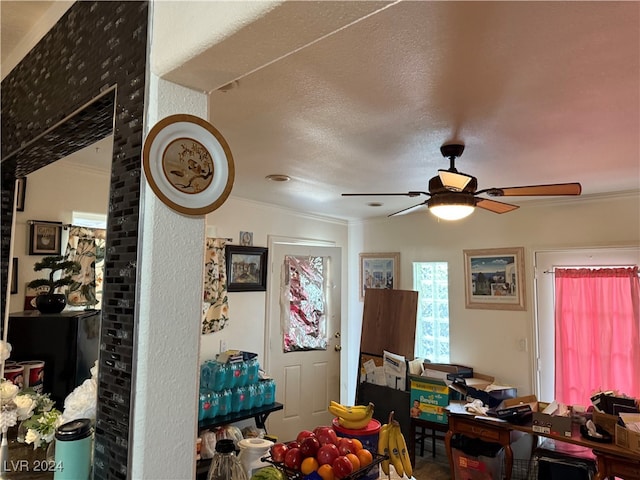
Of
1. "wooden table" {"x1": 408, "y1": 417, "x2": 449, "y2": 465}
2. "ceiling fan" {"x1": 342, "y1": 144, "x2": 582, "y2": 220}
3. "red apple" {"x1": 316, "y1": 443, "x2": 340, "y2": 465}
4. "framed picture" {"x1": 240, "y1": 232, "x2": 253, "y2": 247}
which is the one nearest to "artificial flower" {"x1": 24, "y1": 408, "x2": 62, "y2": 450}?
"red apple" {"x1": 316, "y1": 443, "x2": 340, "y2": 465}

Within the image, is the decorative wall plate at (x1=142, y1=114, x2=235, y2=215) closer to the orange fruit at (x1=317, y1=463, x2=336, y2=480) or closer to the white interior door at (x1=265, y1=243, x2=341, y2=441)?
the orange fruit at (x1=317, y1=463, x2=336, y2=480)

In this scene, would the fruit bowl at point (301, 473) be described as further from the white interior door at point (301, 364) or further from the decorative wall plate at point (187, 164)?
the white interior door at point (301, 364)

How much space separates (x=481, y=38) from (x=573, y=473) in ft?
10.0

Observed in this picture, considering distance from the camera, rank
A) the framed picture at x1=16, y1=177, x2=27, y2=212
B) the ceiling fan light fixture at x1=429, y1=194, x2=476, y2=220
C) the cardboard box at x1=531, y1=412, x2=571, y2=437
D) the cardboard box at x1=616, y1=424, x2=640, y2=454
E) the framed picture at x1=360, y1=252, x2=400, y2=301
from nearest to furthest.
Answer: the framed picture at x1=16, y1=177, x2=27, y2=212, the ceiling fan light fixture at x1=429, y1=194, x2=476, y2=220, the cardboard box at x1=616, y1=424, x2=640, y2=454, the cardboard box at x1=531, y1=412, x2=571, y2=437, the framed picture at x1=360, y1=252, x2=400, y2=301

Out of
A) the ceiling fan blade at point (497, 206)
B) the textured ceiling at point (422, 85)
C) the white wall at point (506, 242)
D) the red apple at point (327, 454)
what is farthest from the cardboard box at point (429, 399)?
the red apple at point (327, 454)

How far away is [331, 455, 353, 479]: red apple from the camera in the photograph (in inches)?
44.1

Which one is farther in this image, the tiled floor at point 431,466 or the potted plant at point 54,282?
the tiled floor at point 431,466

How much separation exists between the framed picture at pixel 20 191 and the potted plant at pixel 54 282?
0.92ft

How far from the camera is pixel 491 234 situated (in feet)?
13.8

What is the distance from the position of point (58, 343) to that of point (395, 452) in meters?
1.32

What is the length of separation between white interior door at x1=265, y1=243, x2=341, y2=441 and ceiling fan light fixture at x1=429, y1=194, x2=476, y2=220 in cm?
224

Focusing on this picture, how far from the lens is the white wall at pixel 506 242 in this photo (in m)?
3.60

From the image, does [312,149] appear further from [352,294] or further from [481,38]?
[352,294]

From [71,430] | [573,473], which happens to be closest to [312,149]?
[71,430]
